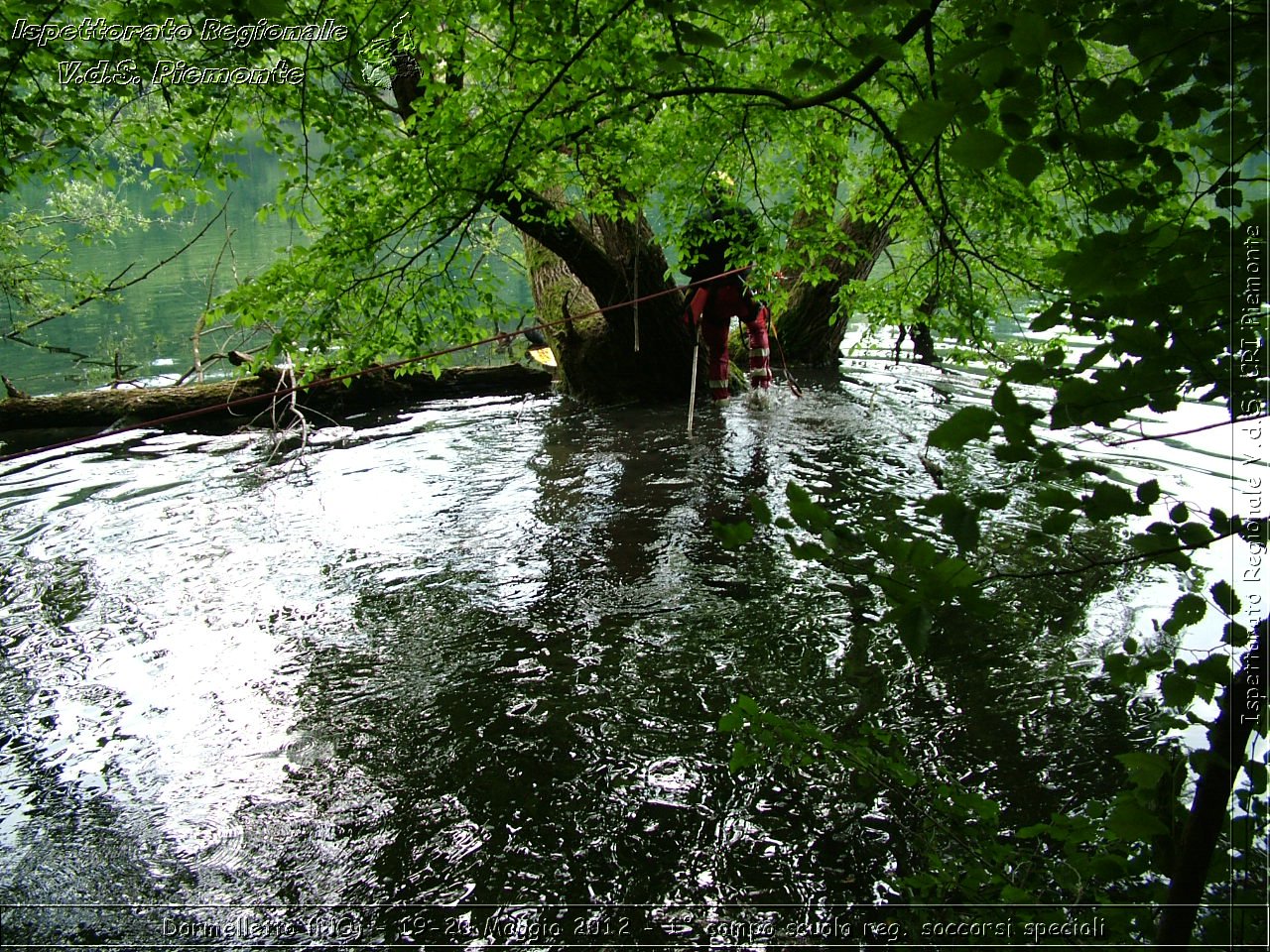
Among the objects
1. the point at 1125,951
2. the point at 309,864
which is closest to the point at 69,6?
the point at 309,864

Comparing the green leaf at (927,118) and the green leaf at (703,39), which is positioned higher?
the green leaf at (703,39)

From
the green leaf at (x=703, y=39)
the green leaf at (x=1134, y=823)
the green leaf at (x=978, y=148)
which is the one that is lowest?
the green leaf at (x=1134, y=823)

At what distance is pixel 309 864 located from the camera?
2906mm

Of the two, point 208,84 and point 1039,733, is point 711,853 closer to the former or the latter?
point 1039,733

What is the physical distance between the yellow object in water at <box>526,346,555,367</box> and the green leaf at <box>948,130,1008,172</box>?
36.9 ft

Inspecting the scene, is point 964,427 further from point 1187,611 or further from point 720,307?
point 720,307

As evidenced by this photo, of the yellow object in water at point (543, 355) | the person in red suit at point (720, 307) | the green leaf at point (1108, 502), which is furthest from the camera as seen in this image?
the yellow object in water at point (543, 355)

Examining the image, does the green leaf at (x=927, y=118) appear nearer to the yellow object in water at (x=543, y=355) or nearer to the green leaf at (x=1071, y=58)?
the green leaf at (x=1071, y=58)

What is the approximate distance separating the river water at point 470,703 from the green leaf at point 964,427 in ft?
0.45

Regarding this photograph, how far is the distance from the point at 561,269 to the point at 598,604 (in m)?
7.37

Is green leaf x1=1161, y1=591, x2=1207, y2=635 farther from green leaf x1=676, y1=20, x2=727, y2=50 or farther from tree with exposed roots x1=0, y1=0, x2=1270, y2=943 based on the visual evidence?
green leaf x1=676, y1=20, x2=727, y2=50

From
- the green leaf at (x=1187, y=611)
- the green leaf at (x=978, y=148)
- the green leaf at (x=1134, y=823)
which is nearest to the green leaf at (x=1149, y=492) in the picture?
the green leaf at (x=1187, y=611)

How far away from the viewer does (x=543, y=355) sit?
13.1 m

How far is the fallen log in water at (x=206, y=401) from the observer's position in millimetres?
9680
